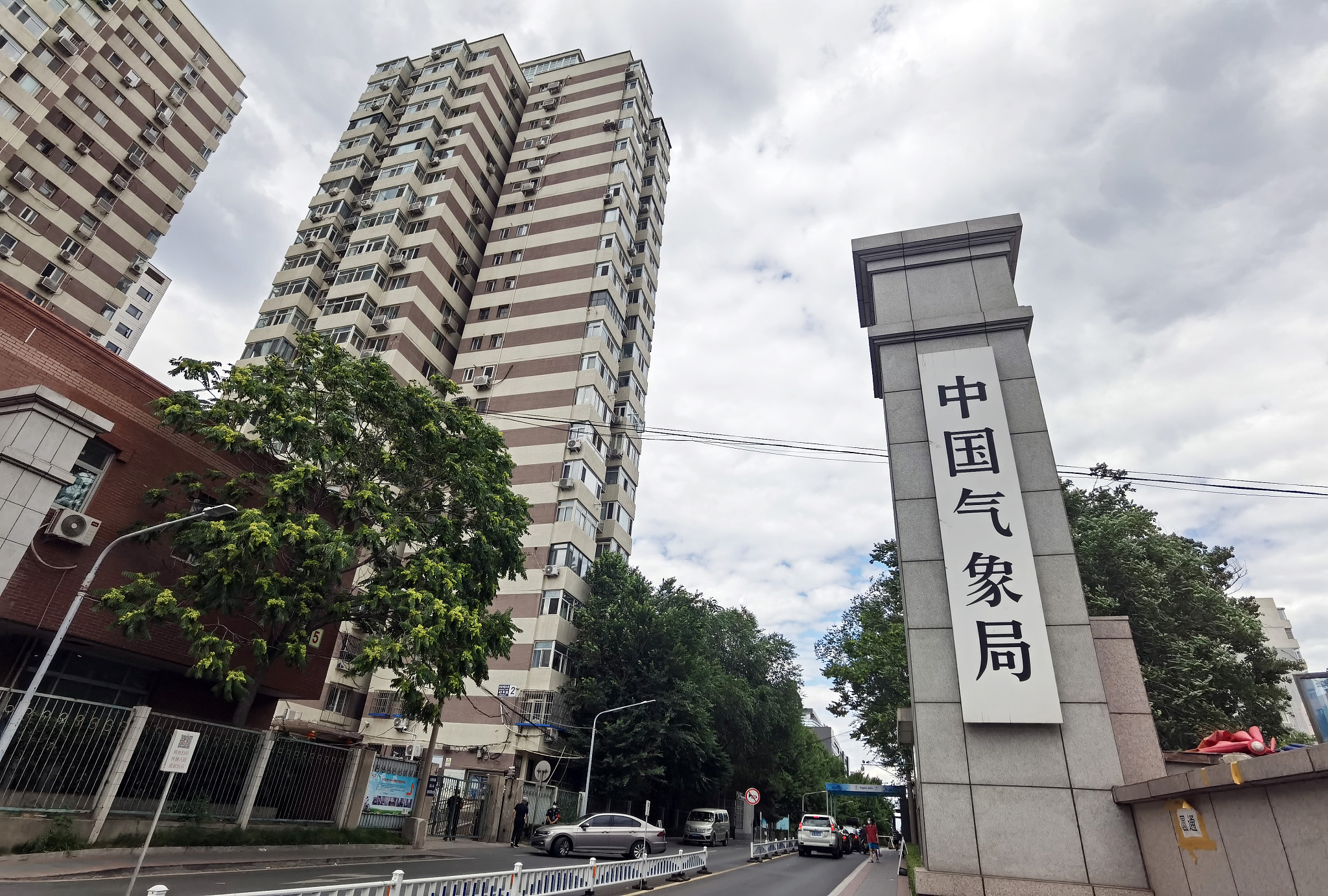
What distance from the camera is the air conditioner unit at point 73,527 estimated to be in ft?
47.5

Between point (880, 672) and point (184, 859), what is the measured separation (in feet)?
92.4

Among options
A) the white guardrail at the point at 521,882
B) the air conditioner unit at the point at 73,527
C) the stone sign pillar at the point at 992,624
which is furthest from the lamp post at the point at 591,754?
the stone sign pillar at the point at 992,624

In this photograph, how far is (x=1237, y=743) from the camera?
8.90m

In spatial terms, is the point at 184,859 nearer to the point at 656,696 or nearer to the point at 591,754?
the point at 591,754

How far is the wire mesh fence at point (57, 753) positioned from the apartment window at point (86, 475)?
4.26 metres

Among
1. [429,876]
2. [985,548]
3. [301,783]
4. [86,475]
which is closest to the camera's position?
[985,548]

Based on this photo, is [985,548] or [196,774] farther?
[196,774]

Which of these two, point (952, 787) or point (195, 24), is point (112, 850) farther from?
point (195, 24)

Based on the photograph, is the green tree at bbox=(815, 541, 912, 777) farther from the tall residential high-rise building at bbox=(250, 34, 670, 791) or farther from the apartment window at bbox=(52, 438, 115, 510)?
the apartment window at bbox=(52, 438, 115, 510)

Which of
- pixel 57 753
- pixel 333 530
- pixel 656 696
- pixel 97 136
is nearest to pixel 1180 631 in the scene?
pixel 656 696

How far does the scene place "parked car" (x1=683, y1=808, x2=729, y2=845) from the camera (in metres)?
33.9

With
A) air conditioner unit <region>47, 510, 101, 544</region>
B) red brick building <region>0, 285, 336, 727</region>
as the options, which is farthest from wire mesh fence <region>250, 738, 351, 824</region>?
air conditioner unit <region>47, 510, 101, 544</region>

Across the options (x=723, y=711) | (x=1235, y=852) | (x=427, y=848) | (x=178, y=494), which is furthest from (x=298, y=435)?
(x=723, y=711)

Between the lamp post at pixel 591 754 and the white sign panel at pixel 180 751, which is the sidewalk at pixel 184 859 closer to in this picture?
the white sign panel at pixel 180 751
